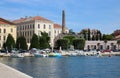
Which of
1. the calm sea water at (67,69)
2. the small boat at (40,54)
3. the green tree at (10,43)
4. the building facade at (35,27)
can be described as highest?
the building facade at (35,27)

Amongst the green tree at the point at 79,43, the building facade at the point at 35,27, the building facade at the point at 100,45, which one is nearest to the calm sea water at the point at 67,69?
the building facade at the point at 35,27

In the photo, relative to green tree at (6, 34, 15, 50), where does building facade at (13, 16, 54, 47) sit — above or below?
above

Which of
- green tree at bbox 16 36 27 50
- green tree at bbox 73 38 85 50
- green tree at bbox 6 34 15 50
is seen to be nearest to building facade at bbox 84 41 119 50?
green tree at bbox 73 38 85 50

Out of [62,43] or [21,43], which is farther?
[62,43]

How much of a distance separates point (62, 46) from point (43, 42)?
19.6 metres

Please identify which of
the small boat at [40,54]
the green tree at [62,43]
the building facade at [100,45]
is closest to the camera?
the small boat at [40,54]

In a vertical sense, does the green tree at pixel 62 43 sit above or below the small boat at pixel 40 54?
above

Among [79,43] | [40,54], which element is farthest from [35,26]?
[40,54]

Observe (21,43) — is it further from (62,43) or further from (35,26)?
(62,43)

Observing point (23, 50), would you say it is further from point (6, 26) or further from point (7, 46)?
point (6, 26)

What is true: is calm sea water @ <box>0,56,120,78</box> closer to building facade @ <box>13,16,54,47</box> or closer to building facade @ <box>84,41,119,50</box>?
building facade @ <box>13,16,54,47</box>

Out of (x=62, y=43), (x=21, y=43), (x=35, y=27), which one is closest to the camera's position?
(x=21, y=43)

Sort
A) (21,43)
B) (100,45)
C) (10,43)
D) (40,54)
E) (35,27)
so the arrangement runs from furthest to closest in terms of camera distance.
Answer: (100,45) < (35,27) < (21,43) < (10,43) < (40,54)

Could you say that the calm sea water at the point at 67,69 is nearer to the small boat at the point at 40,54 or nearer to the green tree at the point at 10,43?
the small boat at the point at 40,54
